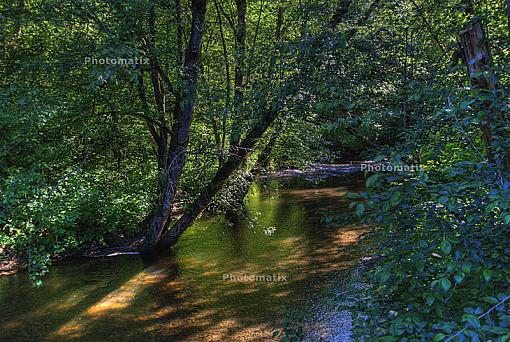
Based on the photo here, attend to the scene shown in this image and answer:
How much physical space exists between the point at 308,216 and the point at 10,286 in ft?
27.9

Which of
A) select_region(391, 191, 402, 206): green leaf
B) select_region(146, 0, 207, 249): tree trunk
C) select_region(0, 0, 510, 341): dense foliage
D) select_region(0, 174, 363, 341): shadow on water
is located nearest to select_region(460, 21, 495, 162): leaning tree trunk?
select_region(0, 0, 510, 341): dense foliage

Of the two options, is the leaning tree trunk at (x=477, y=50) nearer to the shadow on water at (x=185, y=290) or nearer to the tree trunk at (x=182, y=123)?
the shadow on water at (x=185, y=290)

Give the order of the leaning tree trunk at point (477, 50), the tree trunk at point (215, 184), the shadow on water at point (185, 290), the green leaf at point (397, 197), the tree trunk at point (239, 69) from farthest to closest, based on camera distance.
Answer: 1. the tree trunk at point (215, 184)
2. the tree trunk at point (239, 69)
3. the shadow on water at point (185, 290)
4. the leaning tree trunk at point (477, 50)
5. the green leaf at point (397, 197)

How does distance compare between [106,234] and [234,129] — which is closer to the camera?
[234,129]

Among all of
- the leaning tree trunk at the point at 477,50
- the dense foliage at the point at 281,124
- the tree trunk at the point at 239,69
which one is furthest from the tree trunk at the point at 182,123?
the leaning tree trunk at the point at 477,50

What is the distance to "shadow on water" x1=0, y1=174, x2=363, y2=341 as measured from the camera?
19.6 ft

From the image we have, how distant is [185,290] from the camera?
7.46m

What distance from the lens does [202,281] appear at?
7840 millimetres

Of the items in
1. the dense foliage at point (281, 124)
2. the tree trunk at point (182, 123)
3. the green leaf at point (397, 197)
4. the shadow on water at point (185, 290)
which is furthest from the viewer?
the tree trunk at point (182, 123)

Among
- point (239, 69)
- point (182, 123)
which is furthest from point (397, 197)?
point (182, 123)

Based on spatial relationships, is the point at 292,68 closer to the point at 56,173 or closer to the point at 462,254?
the point at 462,254

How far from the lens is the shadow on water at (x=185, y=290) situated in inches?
235

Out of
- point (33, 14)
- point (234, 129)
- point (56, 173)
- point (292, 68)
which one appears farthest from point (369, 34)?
point (56, 173)

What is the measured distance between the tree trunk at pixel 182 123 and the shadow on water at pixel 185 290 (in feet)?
3.20
